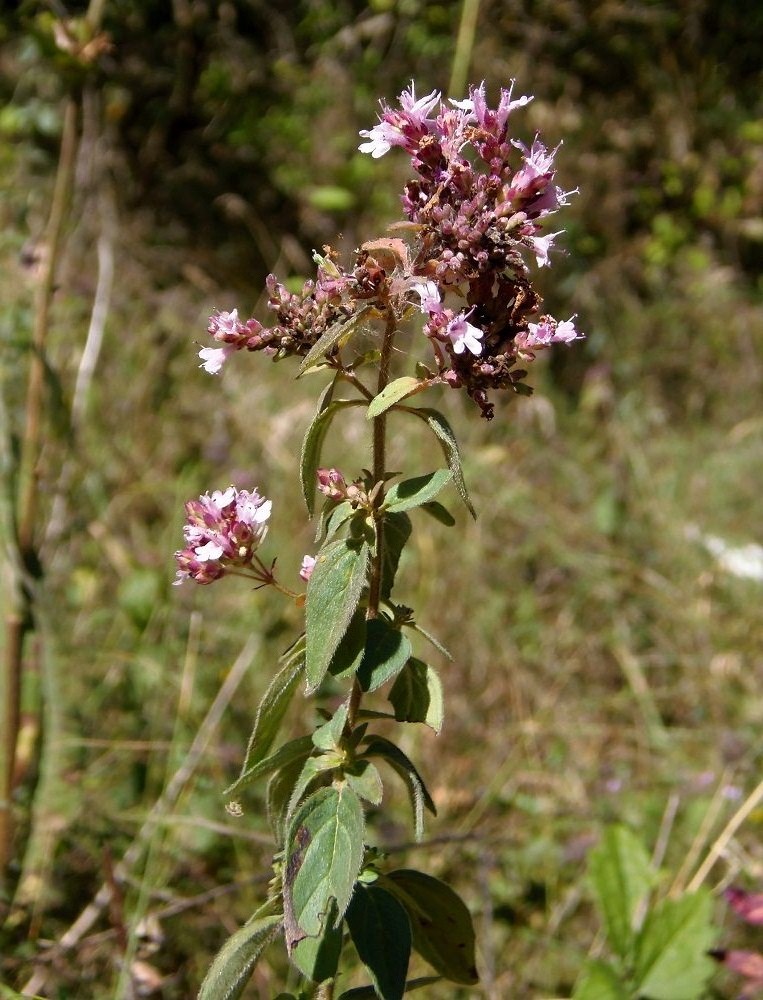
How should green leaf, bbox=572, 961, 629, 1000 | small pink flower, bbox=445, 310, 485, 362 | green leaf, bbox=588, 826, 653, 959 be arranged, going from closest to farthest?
small pink flower, bbox=445, 310, 485, 362, green leaf, bbox=572, 961, 629, 1000, green leaf, bbox=588, 826, 653, 959

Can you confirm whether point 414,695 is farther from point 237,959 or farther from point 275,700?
point 237,959

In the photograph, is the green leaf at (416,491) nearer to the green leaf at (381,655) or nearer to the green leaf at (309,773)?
the green leaf at (381,655)

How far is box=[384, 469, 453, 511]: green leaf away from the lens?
958 millimetres

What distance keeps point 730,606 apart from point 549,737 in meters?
0.68

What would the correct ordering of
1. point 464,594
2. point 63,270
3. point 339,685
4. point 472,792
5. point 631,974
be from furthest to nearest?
point 63,270, point 464,594, point 339,685, point 472,792, point 631,974

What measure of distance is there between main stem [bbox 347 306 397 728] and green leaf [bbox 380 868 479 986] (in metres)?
0.19

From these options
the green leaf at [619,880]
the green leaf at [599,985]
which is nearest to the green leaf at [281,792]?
the green leaf at [599,985]

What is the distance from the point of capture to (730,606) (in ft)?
8.71

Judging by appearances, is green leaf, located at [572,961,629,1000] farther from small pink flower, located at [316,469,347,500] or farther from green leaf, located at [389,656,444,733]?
small pink flower, located at [316,469,347,500]

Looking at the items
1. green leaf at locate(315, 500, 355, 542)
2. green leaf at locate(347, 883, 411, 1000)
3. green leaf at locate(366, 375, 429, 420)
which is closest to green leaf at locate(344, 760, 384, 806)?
green leaf at locate(347, 883, 411, 1000)

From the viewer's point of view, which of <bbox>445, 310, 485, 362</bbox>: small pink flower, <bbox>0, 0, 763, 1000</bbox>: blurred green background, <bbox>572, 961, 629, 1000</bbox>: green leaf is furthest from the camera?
<bbox>0, 0, 763, 1000</bbox>: blurred green background

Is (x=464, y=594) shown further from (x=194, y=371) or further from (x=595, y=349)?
(x=595, y=349)

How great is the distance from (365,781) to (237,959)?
22 centimetres

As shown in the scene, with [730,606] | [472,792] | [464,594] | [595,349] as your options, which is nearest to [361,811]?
[472,792]
